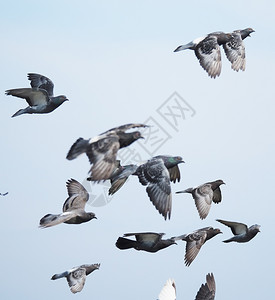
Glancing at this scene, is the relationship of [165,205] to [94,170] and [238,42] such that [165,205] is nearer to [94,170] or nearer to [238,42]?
[94,170]

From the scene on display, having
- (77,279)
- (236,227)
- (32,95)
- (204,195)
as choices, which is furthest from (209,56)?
(77,279)

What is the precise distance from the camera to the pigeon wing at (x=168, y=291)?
78.2ft

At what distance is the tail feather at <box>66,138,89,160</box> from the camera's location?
1906 cm

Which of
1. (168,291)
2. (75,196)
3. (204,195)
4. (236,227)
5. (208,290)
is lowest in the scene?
(208,290)

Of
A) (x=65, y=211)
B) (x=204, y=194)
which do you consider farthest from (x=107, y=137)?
(x=204, y=194)

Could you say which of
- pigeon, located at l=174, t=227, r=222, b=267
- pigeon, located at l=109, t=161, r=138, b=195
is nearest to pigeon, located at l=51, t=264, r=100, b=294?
pigeon, located at l=174, t=227, r=222, b=267

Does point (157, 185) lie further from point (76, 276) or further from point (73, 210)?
point (76, 276)

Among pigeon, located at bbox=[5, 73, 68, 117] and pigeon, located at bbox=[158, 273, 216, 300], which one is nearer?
pigeon, located at bbox=[158, 273, 216, 300]

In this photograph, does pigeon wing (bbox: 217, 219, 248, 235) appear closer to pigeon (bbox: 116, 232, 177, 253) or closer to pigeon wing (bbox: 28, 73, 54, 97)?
pigeon (bbox: 116, 232, 177, 253)

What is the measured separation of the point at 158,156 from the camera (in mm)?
23000

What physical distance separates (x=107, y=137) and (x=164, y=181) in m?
2.81

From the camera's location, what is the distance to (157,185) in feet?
71.2

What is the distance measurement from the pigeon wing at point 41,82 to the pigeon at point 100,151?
7.34 metres

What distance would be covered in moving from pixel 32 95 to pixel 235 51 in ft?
26.7
